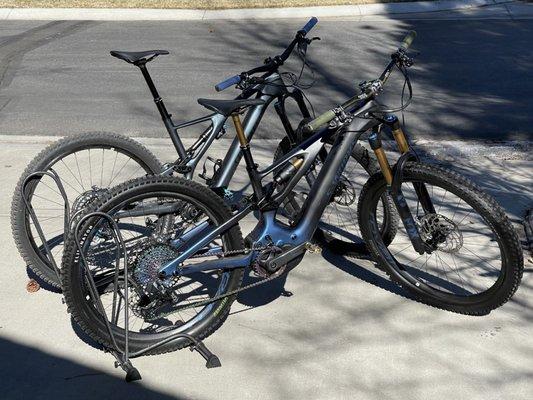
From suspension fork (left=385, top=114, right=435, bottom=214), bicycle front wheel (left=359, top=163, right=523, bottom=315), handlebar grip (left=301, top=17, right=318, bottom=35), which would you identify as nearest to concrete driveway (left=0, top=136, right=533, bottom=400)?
bicycle front wheel (left=359, top=163, right=523, bottom=315)

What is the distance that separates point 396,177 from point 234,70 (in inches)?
239

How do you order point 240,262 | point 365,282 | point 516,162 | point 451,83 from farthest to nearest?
point 451,83
point 516,162
point 365,282
point 240,262

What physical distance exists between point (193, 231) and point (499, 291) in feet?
5.49

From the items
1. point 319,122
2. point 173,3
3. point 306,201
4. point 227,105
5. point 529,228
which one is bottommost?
point 173,3

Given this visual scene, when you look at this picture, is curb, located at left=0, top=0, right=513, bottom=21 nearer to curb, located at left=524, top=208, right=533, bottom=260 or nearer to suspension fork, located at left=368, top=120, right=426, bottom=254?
curb, located at left=524, top=208, right=533, bottom=260

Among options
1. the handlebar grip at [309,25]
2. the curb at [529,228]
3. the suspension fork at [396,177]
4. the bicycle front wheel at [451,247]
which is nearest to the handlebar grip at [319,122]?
the suspension fork at [396,177]

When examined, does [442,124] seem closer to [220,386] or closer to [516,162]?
[516,162]

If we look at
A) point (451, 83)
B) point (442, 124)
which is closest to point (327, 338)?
point (442, 124)

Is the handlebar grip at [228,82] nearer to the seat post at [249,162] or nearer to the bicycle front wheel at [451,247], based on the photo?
the seat post at [249,162]

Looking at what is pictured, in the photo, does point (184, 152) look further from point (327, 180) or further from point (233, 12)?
point (233, 12)

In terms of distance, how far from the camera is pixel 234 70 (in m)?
9.83

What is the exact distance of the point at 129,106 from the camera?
842 centimetres

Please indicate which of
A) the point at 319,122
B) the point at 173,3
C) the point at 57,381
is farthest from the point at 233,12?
the point at 57,381

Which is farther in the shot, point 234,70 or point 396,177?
point 234,70
